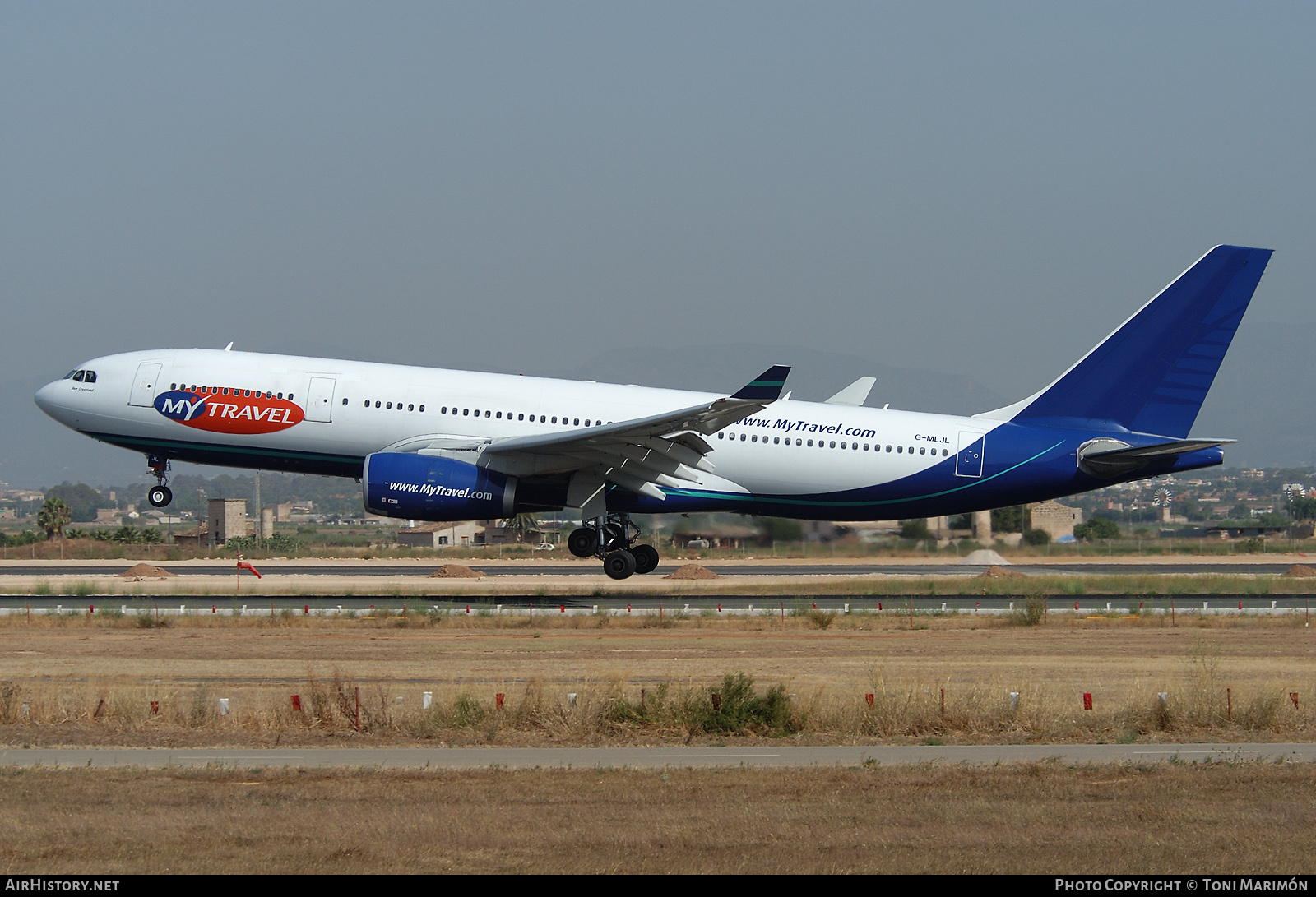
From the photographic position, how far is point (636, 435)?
3169 cm

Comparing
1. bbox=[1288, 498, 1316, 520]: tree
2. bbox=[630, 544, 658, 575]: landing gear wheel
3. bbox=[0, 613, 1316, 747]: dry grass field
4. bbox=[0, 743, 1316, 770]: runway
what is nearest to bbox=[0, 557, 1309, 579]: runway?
bbox=[630, 544, 658, 575]: landing gear wheel

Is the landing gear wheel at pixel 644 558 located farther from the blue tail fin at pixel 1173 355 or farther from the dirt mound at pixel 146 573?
the dirt mound at pixel 146 573

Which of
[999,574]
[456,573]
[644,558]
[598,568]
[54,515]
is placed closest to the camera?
[644,558]

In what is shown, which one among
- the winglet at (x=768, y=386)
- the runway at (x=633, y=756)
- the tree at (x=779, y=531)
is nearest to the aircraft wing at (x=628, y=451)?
the winglet at (x=768, y=386)

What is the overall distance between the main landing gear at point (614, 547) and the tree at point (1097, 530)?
38761 mm

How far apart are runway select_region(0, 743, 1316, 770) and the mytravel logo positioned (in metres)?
18.2

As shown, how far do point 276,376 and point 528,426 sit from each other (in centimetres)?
636

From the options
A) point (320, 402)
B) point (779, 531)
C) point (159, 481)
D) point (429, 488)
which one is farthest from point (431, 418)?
point (779, 531)

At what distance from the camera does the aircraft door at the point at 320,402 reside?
1303 inches

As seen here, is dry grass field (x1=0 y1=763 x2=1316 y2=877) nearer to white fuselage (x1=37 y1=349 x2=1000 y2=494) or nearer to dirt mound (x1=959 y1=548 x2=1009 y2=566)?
white fuselage (x1=37 y1=349 x2=1000 y2=494)

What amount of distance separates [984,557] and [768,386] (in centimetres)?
2584

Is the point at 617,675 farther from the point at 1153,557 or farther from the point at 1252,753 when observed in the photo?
the point at 1153,557

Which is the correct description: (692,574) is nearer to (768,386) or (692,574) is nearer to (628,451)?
(628,451)

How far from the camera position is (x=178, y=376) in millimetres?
33406
